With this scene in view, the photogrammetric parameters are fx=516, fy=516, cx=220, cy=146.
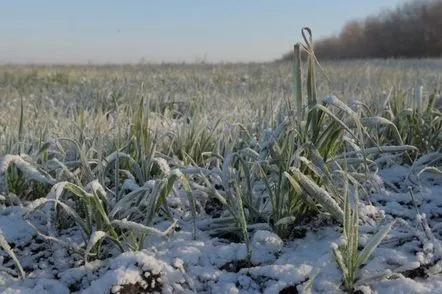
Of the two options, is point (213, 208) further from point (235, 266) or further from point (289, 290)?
point (289, 290)

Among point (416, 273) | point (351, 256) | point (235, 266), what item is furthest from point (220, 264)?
point (416, 273)

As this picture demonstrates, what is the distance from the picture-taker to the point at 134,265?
117cm

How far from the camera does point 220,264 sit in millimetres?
1237

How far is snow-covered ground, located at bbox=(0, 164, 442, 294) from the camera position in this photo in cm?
115

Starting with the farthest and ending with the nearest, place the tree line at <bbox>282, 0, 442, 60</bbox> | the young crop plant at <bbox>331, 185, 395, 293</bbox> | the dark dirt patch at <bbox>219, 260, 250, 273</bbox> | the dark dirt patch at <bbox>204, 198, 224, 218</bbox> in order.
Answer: the tree line at <bbox>282, 0, 442, 60</bbox> → the dark dirt patch at <bbox>204, 198, 224, 218</bbox> → the dark dirt patch at <bbox>219, 260, 250, 273</bbox> → the young crop plant at <bbox>331, 185, 395, 293</bbox>

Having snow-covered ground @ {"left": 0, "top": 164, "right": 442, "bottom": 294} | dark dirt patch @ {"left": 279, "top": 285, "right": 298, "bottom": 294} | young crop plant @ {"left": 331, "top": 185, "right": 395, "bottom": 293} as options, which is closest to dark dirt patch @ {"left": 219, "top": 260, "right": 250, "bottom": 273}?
snow-covered ground @ {"left": 0, "top": 164, "right": 442, "bottom": 294}

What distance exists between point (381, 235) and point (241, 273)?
329 millimetres

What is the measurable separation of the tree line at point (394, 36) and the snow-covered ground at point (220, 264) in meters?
24.0

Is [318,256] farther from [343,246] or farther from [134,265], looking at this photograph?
[134,265]

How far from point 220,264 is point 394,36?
2788 cm

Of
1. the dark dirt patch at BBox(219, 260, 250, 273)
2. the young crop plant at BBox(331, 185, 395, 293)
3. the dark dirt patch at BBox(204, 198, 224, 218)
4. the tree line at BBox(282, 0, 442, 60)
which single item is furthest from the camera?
the tree line at BBox(282, 0, 442, 60)

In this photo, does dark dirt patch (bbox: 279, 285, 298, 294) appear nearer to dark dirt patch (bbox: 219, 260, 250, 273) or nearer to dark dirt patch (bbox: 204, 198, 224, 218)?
dark dirt patch (bbox: 219, 260, 250, 273)

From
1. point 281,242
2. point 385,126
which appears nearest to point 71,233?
point 281,242

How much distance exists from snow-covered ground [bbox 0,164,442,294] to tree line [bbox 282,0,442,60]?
24040 mm
